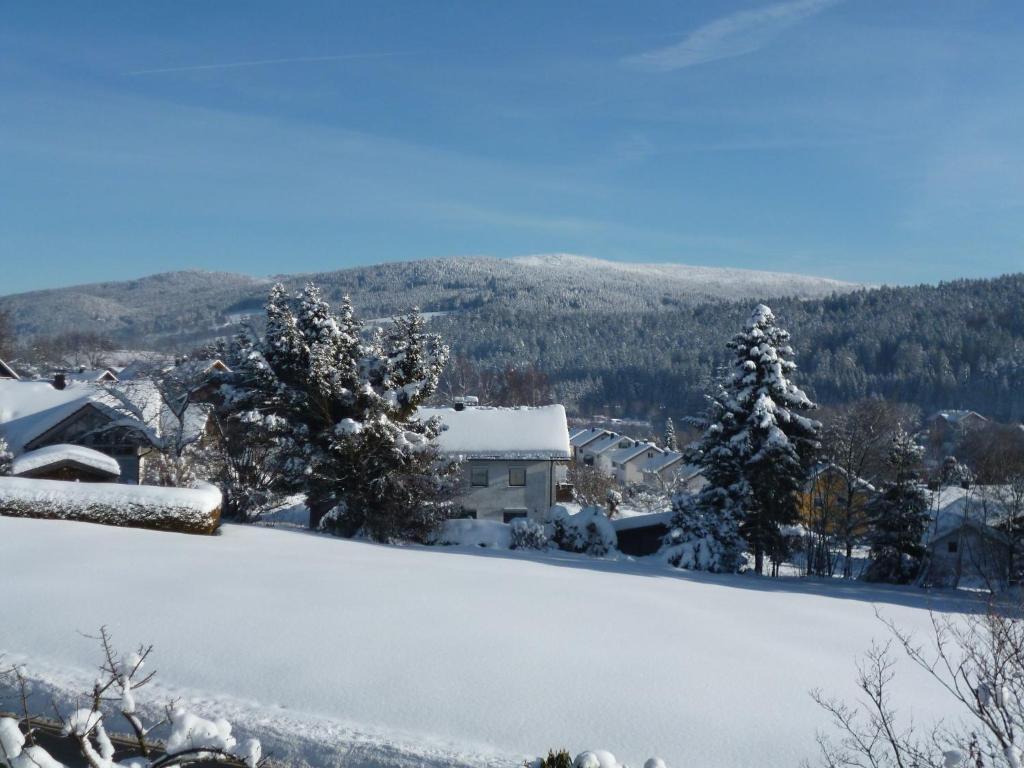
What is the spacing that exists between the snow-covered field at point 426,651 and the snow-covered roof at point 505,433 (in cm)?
2190

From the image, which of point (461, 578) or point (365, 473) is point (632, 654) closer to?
point (461, 578)

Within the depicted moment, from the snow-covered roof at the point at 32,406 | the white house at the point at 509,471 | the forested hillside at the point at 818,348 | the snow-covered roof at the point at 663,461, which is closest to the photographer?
the snow-covered roof at the point at 32,406

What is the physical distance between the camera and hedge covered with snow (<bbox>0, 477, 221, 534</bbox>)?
20359 millimetres

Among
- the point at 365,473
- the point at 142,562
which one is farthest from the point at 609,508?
the point at 142,562

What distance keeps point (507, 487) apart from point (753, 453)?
13145mm

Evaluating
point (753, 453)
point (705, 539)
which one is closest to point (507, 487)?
point (705, 539)

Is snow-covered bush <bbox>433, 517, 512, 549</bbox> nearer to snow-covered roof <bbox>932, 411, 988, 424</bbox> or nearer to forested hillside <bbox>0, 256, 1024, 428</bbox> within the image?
forested hillside <bbox>0, 256, 1024, 428</bbox>

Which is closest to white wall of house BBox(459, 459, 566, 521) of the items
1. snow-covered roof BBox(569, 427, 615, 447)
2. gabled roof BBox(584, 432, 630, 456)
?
gabled roof BBox(584, 432, 630, 456)

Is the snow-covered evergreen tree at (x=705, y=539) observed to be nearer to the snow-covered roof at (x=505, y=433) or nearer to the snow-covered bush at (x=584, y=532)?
the snow-covered bush at (x=584, y=532)

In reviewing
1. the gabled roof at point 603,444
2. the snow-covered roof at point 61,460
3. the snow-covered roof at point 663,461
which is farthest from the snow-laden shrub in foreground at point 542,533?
the gabled roof at point 603,444

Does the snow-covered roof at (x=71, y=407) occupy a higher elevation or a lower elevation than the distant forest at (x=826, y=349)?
lower

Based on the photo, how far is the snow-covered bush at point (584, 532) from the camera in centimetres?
3247

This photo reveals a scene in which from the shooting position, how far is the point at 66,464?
30359mm

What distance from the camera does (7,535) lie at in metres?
17.7
